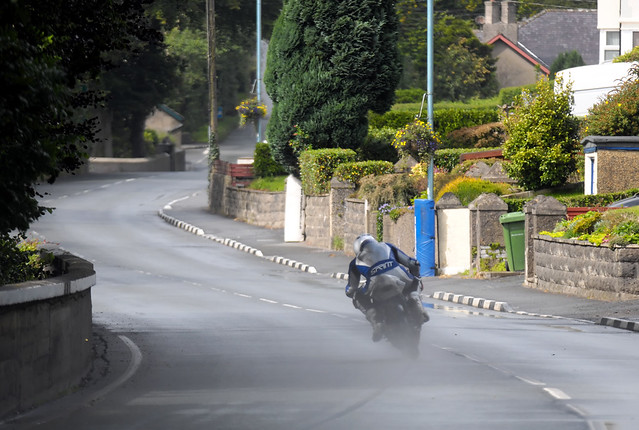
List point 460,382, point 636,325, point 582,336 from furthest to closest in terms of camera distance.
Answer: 1. point 636,325
2. point 582,336
3. point 460,382

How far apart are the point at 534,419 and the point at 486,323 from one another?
9114mm

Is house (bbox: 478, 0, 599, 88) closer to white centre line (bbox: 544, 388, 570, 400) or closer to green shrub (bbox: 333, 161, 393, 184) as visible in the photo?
green shrub (bbox: 333, 161, 393, 184)

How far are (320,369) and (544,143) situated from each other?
818 inches

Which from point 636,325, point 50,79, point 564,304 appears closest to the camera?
point 50,79

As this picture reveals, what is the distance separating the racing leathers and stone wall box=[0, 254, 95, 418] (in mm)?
3637

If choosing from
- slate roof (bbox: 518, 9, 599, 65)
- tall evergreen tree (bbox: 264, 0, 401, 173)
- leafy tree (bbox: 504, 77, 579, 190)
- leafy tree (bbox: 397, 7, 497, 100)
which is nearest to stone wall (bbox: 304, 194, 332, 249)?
tall evergreen tree (bbox: 264, 0, 401, 173)

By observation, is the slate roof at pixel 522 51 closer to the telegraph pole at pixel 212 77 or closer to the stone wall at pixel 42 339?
the telegraph pole at pixel 212 77

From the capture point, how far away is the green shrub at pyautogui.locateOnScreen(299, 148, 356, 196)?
3944 cm

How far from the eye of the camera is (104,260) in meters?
35.3

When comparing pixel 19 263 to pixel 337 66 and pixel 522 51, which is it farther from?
pixel 522 51

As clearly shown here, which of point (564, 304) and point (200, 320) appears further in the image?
point (564, 304)

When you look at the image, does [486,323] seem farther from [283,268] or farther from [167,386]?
[283,268]

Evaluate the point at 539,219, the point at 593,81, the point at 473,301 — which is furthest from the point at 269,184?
the point at 473,301

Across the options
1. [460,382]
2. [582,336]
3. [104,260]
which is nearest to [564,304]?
[582,336]
